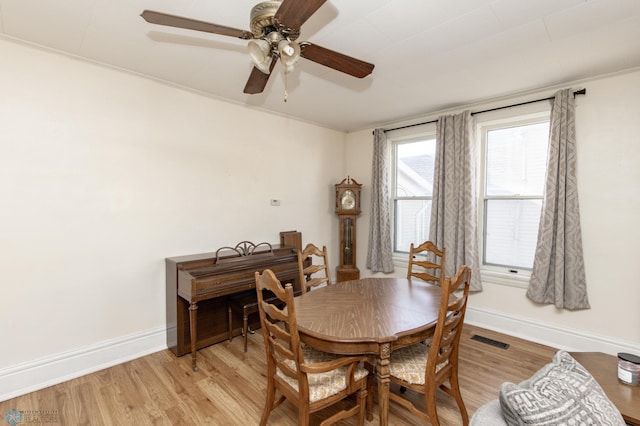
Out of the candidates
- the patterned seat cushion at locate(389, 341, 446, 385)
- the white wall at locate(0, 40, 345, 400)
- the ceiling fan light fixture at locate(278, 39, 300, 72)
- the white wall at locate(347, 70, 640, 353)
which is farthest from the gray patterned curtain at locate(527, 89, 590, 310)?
the white wall at locate(0, 40, 345, 400)

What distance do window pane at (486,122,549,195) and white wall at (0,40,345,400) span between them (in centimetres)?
278

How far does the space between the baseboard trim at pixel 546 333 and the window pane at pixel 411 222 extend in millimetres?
1077

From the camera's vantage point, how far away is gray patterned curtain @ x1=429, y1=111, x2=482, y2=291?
3.36 metres

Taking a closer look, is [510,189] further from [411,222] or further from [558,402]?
[558,402]

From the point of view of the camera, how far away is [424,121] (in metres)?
3.85

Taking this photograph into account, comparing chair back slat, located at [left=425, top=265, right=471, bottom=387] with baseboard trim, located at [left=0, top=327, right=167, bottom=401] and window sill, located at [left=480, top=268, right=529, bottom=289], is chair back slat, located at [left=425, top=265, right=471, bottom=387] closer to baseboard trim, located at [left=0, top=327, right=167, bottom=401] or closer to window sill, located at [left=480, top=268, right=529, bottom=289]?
window sill, located at [left=480, top=268, right=529, bottom=289]

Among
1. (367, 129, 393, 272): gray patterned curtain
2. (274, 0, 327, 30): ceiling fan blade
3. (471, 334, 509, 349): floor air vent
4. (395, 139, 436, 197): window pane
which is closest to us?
(274, 0, 327, 30): ceiling fan blade

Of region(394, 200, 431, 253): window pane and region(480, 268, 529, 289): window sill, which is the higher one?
region(394, 200, 431, 253): window pane

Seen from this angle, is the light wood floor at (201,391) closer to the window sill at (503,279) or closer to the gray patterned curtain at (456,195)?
the window sill at (503,279)

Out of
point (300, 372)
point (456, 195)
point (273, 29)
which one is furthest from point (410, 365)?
point (456, 195)

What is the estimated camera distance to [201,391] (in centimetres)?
222

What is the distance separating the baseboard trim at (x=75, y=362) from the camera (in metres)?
2.15

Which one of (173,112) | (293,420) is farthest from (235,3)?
(293,420)

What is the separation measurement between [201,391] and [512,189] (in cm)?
355
